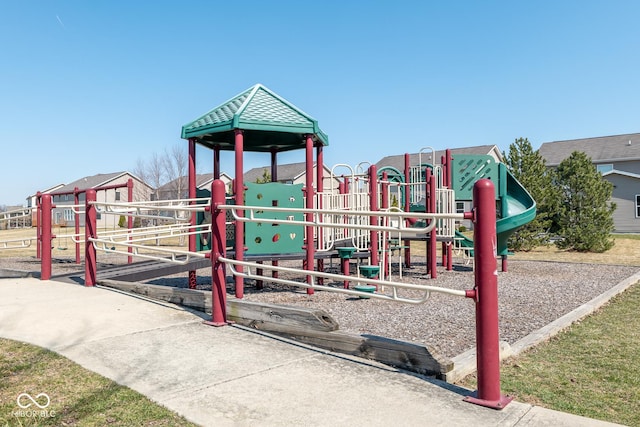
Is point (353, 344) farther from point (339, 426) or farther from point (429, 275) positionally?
point (429, 275)

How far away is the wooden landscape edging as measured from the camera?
3279mm

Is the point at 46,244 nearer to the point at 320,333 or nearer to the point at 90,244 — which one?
the point at 90,244

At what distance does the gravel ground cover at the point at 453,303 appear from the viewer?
560 cm

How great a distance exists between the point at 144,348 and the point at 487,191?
2814mm

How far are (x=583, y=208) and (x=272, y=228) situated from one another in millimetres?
15675

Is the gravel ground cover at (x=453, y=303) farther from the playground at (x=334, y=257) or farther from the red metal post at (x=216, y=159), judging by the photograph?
the red metal post at (x=216, y=159)

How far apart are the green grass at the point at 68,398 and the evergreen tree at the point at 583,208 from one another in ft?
64.1

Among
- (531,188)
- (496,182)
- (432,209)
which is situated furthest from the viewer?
(531,188)

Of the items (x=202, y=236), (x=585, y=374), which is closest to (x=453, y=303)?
(x=585, y=374)

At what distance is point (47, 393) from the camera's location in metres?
2.83

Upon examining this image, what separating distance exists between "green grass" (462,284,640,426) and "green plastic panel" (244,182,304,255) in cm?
477

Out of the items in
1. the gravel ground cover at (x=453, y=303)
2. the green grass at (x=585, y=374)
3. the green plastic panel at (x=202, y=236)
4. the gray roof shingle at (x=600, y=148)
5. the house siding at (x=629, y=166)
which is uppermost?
the gray roof shingle at (x=600, y=148)

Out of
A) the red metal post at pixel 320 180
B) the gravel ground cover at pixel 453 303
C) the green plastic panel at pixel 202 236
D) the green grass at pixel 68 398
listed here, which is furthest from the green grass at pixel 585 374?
the green plastic panel at pixel 202 236
